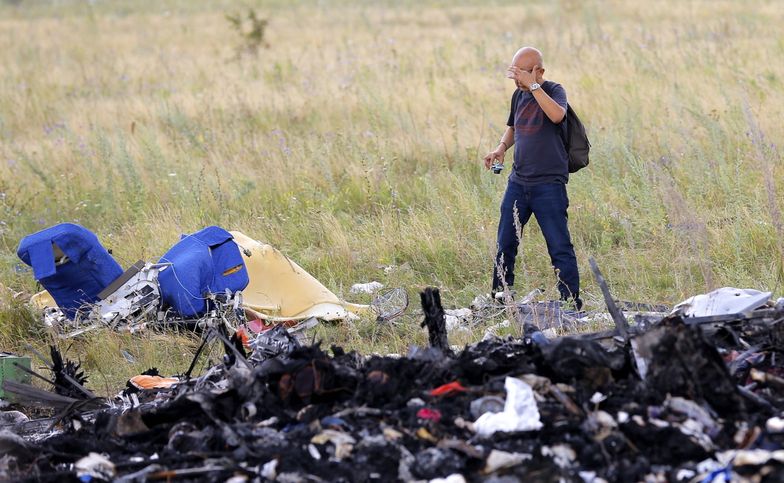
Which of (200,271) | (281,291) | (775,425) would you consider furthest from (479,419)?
(281,291)

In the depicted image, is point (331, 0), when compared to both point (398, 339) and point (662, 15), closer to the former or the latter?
point (662, 15)

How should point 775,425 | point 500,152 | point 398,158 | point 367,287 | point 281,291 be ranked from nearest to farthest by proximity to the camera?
point 775,425 < point 500,152 < point 281,291 < point 367,287 < point 398,158

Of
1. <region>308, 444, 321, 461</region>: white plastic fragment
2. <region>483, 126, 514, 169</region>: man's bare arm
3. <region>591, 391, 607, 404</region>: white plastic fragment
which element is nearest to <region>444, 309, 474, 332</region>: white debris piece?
<region>483, 126, 514, 169</region>: man's bare arm

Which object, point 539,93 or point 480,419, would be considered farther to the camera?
point 539,93

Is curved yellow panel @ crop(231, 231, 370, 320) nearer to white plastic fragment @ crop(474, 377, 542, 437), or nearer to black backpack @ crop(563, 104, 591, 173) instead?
black backpack @ crop(563, 104, 591, 173)

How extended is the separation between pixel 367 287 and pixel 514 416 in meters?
3.64

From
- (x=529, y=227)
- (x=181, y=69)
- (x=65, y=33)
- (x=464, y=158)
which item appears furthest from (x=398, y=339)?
(x=65, y=33)

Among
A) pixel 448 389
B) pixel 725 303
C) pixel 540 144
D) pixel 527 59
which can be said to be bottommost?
pixel 725 303

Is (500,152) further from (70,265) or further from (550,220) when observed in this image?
(70,265)

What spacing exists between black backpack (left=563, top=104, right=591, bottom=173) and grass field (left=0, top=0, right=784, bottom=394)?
1.45ft

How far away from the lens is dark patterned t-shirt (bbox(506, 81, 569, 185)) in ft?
20.2

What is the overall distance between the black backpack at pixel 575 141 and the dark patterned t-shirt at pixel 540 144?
4 centimetres

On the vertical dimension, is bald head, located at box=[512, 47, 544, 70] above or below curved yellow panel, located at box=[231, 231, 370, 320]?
above

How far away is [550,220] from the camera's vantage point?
6195 mm
